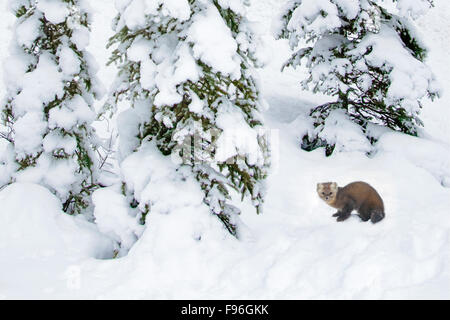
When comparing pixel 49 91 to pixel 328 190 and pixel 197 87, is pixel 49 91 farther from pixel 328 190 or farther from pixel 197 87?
pixel 328 190

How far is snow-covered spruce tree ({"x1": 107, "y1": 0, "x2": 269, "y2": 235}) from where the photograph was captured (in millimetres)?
6051

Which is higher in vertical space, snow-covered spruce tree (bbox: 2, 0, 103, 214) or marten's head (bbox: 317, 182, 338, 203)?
snow-covered spruce tree (bbox: 2, 0, 103, 214)

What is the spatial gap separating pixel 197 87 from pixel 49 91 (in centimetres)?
293

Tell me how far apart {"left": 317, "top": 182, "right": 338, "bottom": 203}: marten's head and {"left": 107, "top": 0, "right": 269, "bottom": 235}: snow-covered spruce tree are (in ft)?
2.86

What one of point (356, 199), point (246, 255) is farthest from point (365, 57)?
point (246, 255)

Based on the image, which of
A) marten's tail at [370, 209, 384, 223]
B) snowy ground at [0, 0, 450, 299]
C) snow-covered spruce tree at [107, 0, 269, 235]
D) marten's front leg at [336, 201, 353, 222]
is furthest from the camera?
marten's front leg at [336, 201, 353, 222]

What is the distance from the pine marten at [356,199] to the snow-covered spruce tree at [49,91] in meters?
4.33

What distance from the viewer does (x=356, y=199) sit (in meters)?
6.77

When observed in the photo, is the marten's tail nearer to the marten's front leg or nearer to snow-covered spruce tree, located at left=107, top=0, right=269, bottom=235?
the marten's front leg

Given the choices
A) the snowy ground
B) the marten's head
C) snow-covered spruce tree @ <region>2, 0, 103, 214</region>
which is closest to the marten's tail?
the snowy ground

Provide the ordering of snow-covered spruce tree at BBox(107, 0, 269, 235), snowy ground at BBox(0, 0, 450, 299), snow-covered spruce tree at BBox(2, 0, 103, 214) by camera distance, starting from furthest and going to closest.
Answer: snow-covered spruce tree at BBox(2, 0, 103, 214) < snow-covered spruce tree at BBox(107, 0, 269, 235) < snowy ground at BBox(0, 0, 450, 299)

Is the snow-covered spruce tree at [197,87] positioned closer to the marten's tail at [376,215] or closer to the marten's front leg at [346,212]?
the marten's front leg at [346,212]
